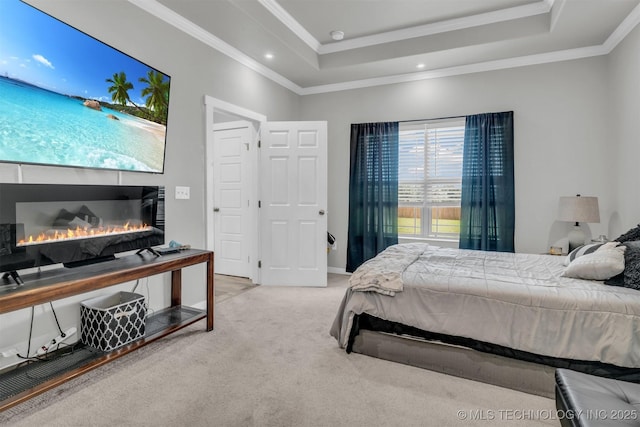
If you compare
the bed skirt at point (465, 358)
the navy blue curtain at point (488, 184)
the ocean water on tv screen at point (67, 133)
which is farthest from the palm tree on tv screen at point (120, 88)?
the navy blue curtain at point (488, 184)

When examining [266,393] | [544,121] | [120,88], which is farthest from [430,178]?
[120,88]

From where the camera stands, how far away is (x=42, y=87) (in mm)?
2031

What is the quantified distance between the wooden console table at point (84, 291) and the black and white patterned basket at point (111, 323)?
0.05m

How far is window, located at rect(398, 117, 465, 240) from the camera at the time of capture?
4.31 m

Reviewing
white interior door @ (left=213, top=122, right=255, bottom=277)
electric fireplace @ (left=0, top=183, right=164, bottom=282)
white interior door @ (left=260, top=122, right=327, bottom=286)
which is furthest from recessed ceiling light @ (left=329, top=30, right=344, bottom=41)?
electric fireplace @ (left=0, top=183, right=164, bottom=282)

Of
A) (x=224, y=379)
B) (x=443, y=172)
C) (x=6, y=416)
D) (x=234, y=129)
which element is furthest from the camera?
(x=234, y=129)

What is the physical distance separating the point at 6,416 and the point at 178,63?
2818 millimetres

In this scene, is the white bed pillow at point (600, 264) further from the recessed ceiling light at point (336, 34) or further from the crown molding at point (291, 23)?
the crown molding at point (291, 23)

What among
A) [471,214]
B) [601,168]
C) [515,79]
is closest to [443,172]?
[471,214]

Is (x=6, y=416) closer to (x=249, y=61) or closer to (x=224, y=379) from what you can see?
(x=224, y=379)

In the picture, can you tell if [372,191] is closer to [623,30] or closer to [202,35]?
[202,35]

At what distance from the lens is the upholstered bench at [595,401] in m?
1.13

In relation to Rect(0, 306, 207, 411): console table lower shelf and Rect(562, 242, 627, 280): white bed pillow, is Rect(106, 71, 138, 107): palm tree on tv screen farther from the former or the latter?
Rect(562, 242, 627, 280): white bed pillow

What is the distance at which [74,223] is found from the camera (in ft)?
7.18
